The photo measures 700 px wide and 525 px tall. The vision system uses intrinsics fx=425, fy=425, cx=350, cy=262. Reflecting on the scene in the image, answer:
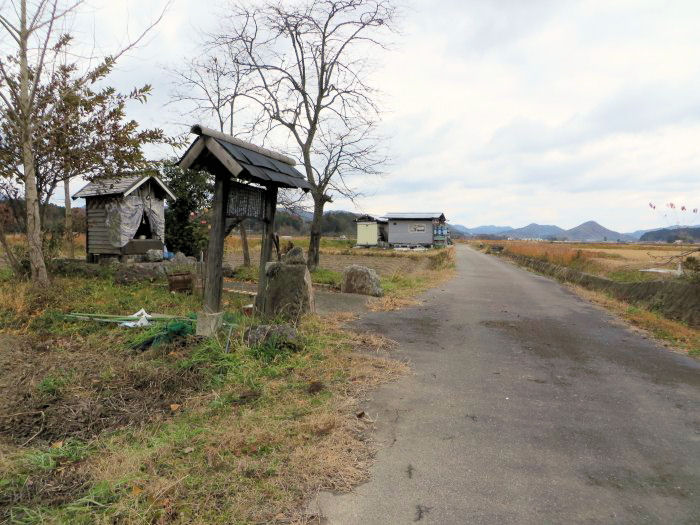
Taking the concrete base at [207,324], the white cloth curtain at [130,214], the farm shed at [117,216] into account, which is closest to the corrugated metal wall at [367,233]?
the white cloth curtain at [130,214]

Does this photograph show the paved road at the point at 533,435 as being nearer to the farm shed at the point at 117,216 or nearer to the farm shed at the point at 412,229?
the farm shed at the point at 117,216

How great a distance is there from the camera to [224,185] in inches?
245

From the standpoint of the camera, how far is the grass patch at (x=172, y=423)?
2.63 m

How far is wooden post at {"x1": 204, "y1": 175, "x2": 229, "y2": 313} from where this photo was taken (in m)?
6.18

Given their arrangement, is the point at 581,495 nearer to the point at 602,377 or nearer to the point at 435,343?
the point at 602,377

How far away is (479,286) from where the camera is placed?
1552 centimetres

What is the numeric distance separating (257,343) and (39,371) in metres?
2.38

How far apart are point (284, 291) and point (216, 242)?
1.72 m

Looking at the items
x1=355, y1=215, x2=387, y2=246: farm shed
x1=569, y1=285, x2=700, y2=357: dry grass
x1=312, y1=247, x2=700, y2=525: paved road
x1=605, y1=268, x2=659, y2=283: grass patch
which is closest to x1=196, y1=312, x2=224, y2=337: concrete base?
x1=312, y1=247, x2=700, y2=525: paved road

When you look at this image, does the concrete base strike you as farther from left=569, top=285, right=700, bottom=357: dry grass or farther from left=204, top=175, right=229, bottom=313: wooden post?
left=569, top=285, right=700, bottom=357: dry grass

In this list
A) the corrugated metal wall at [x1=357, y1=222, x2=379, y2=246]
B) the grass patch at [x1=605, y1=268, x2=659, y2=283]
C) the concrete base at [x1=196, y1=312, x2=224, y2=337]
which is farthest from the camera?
the corrugated metal wall at [x1=357, y1=222, x2=379, y2=246]

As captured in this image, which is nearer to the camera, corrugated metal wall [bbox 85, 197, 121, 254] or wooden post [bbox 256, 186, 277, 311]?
wooden post [bbox 256, 186, 277, 311]

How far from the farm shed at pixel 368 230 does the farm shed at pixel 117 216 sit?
98.7 feet

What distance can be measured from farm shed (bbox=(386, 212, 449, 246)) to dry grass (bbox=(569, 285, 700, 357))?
1306 inches
